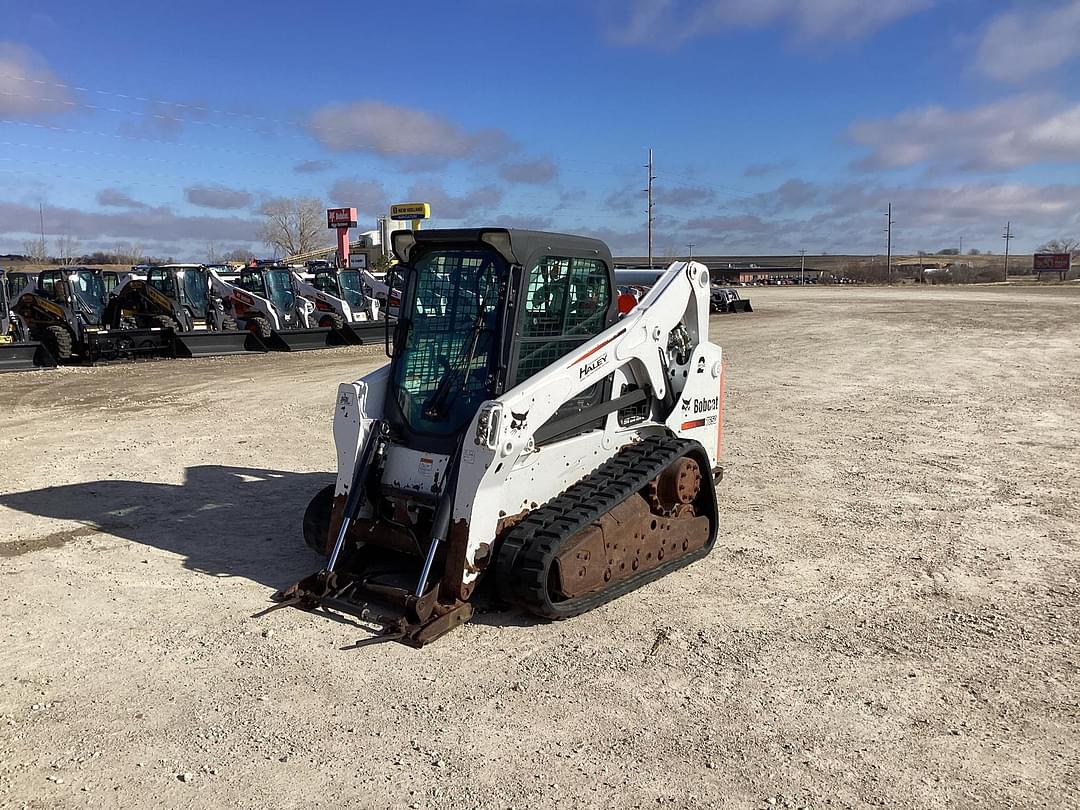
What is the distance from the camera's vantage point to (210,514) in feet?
24.5

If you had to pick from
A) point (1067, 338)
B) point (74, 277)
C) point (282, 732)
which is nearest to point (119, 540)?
point (282, 732)

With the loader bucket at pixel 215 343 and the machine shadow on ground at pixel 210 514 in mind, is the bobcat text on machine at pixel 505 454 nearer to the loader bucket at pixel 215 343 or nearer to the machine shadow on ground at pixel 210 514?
the machine shadow on ground at pixel 210 514

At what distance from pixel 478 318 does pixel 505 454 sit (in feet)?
3.51

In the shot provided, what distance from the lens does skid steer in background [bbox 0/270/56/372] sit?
59.9ft

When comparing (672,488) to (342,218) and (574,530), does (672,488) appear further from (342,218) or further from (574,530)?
(342,218)

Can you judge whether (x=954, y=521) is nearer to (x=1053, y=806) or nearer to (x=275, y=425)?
(x=1053, y=806)

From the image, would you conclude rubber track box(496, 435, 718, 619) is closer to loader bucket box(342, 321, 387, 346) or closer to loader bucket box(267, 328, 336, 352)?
loader bucket box(267, 328, 336, 352)

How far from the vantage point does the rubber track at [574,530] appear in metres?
4.86

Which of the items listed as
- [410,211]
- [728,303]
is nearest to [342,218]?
[410,211]

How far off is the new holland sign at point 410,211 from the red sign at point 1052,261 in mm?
73634

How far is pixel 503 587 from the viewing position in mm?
4969

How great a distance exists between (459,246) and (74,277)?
19.2m

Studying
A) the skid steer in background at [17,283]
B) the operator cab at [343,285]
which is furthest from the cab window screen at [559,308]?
the skid steer in background at [17,283]

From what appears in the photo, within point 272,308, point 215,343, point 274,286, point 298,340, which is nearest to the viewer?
point 215,343
